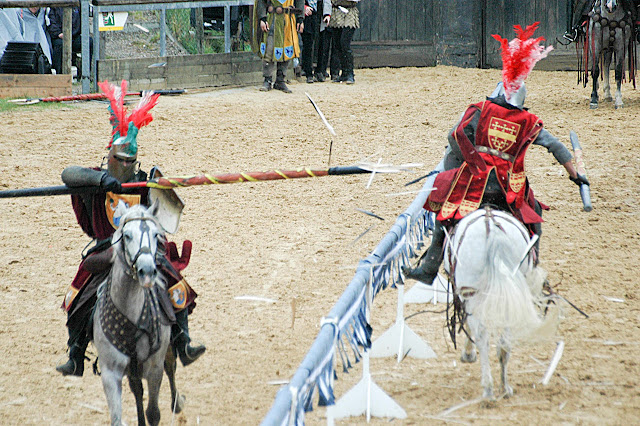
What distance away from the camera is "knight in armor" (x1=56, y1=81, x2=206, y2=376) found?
4262 millimetres

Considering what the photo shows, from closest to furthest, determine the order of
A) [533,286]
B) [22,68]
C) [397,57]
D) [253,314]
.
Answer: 1. [533,286]
2. [253,314]
3. [22,68]
4. [397,57]

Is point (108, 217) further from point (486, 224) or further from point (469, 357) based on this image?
point (469, 357)

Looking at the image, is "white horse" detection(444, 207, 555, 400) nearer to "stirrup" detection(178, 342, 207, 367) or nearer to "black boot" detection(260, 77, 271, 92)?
"stirrup" detection(178, 342, 207, 367)

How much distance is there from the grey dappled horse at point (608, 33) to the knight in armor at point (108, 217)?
9346mm

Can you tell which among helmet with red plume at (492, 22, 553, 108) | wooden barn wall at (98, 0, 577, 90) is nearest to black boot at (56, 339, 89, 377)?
helmet with red plume at (492, 22, 553, 108)

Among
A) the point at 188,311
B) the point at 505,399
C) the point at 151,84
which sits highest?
the point at 151,84

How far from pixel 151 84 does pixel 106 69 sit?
0.89 meters

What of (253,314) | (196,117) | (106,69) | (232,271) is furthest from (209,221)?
(106,69)

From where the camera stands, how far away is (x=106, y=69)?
13328 mm

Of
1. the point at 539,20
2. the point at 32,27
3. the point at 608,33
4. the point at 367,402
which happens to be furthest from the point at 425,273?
the point at 539,20

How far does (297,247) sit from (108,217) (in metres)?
3.31

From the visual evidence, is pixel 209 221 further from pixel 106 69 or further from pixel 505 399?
pixel 106 69

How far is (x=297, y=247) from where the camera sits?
7566mm

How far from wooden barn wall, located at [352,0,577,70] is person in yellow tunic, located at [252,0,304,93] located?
402 centimetres
